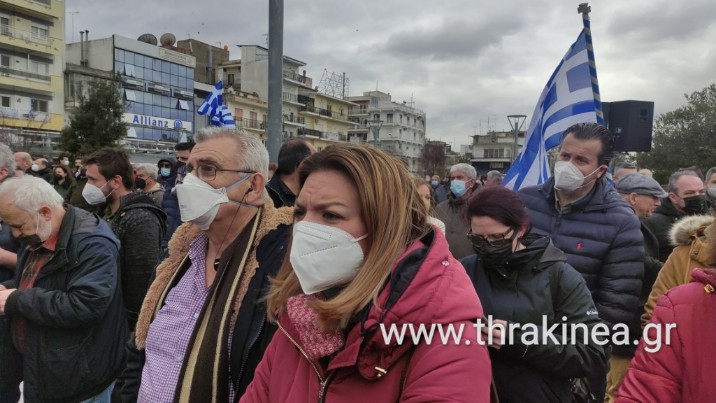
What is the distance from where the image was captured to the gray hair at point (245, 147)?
8.42 feet

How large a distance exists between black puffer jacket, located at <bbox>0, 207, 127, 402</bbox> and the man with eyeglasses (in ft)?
1.76

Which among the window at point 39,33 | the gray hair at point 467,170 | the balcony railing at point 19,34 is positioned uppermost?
the window at point 39,33

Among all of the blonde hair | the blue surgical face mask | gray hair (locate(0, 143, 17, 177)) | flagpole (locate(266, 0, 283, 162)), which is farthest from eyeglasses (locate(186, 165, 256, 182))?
the blue surgical face mask

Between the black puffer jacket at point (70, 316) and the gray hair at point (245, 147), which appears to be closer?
the gray hair at point (245, 147)

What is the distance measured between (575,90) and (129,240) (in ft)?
13.7

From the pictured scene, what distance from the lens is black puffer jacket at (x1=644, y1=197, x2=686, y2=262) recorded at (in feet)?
13.8

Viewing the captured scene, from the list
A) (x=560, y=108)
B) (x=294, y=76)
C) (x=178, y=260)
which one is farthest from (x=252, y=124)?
(x=178, y=260)

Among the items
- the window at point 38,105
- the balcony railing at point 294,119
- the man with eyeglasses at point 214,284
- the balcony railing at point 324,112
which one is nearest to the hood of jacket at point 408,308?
the man with eyeglasses at point 214,284

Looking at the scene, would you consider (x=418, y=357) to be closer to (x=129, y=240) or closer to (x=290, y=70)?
(x=129, y=240)

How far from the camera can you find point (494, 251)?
2432 millimetres

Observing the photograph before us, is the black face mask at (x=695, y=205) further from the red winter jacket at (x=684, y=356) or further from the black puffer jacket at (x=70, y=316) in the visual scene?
the black puffer jacket at (x=70, y=316)

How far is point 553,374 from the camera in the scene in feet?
7.48

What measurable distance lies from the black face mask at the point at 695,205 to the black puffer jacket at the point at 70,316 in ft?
14.6

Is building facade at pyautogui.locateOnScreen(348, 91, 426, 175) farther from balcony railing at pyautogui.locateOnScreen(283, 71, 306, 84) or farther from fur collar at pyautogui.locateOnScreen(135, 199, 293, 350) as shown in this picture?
fur collar at pyautogui.locateOnScreen(135, 199, 293, 350)
